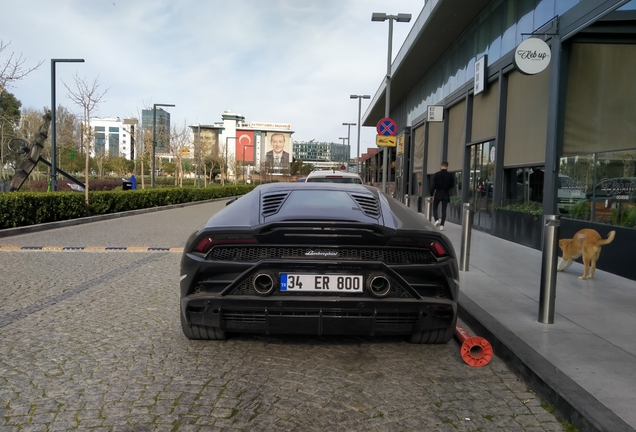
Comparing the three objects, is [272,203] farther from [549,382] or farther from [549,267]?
[549,267]

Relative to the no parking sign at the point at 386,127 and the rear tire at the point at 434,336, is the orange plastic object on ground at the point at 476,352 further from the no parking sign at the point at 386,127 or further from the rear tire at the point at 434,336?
the no parking sign at the point at 386,127

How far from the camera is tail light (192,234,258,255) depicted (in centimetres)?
365

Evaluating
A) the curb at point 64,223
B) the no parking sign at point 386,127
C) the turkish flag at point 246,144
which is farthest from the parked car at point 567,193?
the turkish flag at point 246,144

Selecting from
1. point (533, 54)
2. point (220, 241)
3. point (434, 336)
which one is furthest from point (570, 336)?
point (533, 54)

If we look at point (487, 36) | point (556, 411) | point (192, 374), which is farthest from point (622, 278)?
point (487, 36)

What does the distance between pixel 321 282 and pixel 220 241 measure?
A: 767 mm

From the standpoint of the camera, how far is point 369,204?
4301 mm

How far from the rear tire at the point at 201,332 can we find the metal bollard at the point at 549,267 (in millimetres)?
2836

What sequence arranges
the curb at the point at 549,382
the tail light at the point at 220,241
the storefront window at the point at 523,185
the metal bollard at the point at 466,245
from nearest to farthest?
the curb at the point at 549,382 → the tail light at the point at 220,241 → the metal bollard at the point at 466,245 → the storefront window at the point at 523,185

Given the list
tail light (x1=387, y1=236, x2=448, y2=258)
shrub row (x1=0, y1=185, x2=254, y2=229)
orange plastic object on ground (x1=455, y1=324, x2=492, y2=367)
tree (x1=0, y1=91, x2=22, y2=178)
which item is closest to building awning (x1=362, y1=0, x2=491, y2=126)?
shrub row (x1=0, y1=185, x2=254, y2=229)

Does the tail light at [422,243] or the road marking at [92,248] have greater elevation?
the tail light at [422,243]

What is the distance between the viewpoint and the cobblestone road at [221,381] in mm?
2945

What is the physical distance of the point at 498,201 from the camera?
13758 mm

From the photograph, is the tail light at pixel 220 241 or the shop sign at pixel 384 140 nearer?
the tail light at pixel 220 241
